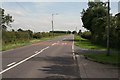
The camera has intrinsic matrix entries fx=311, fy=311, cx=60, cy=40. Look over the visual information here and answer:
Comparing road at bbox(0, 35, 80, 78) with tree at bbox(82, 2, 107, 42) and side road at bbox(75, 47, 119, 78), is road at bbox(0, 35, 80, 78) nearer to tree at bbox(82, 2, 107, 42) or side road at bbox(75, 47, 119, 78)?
side road at bbox(75, 47, 119, 78)

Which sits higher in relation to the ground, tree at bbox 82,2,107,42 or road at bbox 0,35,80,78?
tree at bbox 82,2,107,42

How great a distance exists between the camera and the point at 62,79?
480 inches

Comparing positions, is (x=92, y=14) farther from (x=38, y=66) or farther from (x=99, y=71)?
(x=99, y=71)

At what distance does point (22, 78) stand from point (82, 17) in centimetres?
6773

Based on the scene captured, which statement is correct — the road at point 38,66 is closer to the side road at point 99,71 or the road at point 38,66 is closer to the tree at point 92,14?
the side road at point 99,71

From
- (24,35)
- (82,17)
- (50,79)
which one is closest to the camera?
(50,79)

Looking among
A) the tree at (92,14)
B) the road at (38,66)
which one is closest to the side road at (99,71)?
the road at (38,66)

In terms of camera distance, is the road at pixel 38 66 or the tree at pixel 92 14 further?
the tree at pixel 92 14

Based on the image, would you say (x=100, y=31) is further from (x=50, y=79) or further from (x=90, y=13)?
(x=50, y=79)

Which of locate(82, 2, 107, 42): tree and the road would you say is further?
locate(82, 2, 107, 42): tree

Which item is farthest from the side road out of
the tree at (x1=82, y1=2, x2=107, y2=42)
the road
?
the tree at (x1=82, y1=2, x2=107, y2=42)

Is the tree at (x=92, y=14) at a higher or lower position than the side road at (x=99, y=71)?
higher

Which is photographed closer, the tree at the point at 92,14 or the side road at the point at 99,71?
the side road at the point at 99,71

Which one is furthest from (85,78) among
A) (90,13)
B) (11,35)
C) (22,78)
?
(90,13)
